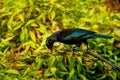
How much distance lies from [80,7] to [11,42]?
4.17 feet

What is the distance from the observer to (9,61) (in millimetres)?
4336

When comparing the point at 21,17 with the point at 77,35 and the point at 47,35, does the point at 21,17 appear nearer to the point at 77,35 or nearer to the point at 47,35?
the point at 47,35

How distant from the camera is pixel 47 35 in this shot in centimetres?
483

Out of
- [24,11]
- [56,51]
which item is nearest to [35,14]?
[24,11]

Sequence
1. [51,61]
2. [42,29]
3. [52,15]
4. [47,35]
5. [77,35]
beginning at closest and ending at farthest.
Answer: [77,35] → [51,61] → [47,35] → [42,29] → [52,15]

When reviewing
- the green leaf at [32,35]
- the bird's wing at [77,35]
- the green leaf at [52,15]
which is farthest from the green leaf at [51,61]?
the green leaf at [52,15]

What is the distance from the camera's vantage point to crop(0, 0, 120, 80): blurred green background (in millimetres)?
4284

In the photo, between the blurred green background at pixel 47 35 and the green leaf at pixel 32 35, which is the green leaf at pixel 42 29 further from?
the green leaf at pixel 32 35

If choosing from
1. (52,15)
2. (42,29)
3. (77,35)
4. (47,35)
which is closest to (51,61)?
(77,35)

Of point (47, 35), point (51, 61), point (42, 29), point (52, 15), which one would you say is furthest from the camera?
point (52, 15)

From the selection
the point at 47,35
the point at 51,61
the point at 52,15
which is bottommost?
the point at 51,61

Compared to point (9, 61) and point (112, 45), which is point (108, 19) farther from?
point (9, 61)

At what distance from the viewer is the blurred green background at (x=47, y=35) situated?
4.28 metres

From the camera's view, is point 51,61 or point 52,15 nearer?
point 51,61
